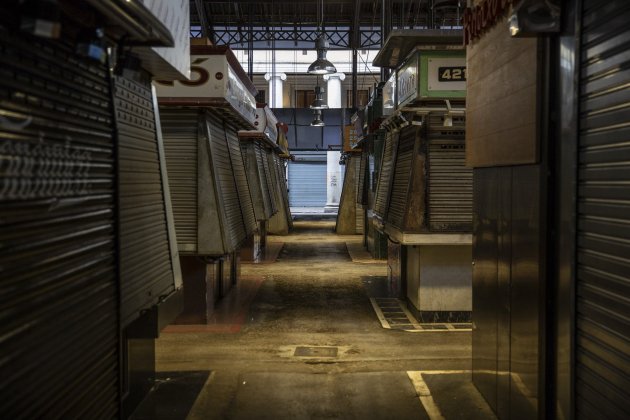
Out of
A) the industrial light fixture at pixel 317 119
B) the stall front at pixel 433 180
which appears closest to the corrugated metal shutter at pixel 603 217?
the stall front at pixel 433 180

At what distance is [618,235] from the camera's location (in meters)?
3.32

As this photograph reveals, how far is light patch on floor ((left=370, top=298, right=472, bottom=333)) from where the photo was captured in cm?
878

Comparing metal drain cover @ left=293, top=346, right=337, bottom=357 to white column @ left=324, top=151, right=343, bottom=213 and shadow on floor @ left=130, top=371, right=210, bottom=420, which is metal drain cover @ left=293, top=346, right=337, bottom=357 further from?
white column @ left=324, top=151, right=343, bottom=213

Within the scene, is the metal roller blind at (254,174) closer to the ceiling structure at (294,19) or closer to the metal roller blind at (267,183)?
the metal roller blind at (267,183)

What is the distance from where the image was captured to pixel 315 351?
25.2 feet

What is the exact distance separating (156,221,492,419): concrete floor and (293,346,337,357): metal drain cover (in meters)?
0.04

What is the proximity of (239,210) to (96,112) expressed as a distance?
5935 millimetres

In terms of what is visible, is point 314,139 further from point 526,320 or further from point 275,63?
point 526,320

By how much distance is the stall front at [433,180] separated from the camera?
774 centimetres

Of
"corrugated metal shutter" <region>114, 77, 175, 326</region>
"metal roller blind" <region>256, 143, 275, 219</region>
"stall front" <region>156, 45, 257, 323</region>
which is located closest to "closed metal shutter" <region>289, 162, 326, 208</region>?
"metal roller blind" <region>256, 143, 275, 219</region>

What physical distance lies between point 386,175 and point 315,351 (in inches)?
191

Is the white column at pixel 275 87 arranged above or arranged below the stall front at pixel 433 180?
above

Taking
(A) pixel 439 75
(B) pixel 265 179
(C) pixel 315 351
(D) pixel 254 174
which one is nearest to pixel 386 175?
(A) pixel 439 75

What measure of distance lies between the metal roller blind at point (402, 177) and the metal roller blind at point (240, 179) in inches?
101
